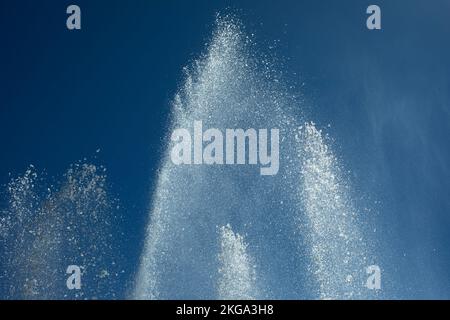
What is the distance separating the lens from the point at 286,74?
8477 mm

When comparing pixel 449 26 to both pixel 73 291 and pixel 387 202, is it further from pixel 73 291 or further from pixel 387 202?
pixel 73 291

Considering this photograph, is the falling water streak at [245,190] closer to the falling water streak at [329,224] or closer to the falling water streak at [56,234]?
the falling water streak at [329,224]

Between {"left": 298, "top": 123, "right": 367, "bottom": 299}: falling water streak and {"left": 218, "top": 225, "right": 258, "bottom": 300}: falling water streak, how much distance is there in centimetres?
72

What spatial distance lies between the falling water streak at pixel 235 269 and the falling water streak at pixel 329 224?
72 centimetres

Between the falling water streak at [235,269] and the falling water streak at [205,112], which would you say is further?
the falling water streak at [205,112]

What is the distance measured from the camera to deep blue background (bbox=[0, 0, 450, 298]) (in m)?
8.39

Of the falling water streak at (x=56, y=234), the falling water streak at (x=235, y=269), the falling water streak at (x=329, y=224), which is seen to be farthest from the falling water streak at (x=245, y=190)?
the falling water streak at (x=56, y=234)

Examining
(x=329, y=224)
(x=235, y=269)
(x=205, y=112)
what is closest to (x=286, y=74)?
(x=205, y=112)

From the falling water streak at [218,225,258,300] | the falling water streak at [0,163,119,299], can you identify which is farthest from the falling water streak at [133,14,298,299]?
the falling water streak at [0,163,119,299]

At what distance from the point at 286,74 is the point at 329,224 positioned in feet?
5.76

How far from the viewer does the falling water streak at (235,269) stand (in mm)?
8211

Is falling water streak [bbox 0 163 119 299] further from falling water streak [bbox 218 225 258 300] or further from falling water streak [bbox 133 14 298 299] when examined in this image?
falling water streak [bbox 218 225 258 300]
